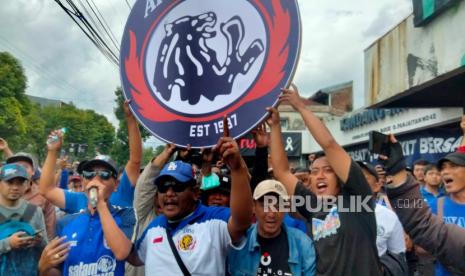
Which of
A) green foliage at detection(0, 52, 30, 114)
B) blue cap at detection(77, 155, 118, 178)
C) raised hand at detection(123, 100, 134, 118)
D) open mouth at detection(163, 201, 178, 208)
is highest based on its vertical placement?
green foliage at detection(0, 52, 30, 114)

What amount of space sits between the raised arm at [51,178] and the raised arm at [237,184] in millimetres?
1692

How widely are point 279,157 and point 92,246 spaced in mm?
1239

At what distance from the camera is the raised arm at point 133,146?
290 centimetres

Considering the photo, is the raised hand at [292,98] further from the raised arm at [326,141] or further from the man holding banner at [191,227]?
the man holding banner at [191,227]

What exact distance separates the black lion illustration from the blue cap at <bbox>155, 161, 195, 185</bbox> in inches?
17.2

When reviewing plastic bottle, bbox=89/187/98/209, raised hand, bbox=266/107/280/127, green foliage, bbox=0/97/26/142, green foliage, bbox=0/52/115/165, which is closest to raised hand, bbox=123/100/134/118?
plastic bottle, bbox=89/187/98/209

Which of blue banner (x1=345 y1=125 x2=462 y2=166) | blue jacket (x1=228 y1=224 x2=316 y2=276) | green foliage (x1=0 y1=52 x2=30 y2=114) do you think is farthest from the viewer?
green foliage (x1=0 y1=52 x2=30 y2=114)

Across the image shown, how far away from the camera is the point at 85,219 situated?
2670mm

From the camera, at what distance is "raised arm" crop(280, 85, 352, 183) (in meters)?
2.27

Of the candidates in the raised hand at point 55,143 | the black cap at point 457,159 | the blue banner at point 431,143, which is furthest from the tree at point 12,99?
the black cap at point 457,159

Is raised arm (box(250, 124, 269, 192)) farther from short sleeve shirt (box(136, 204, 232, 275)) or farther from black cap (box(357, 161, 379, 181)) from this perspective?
black cap (box(357, 161, 379, 181))

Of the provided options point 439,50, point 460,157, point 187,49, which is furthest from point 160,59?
point 439,50

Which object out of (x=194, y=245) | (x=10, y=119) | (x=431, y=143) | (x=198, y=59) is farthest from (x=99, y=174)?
(x=10, y=119)

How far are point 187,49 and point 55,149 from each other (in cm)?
132
